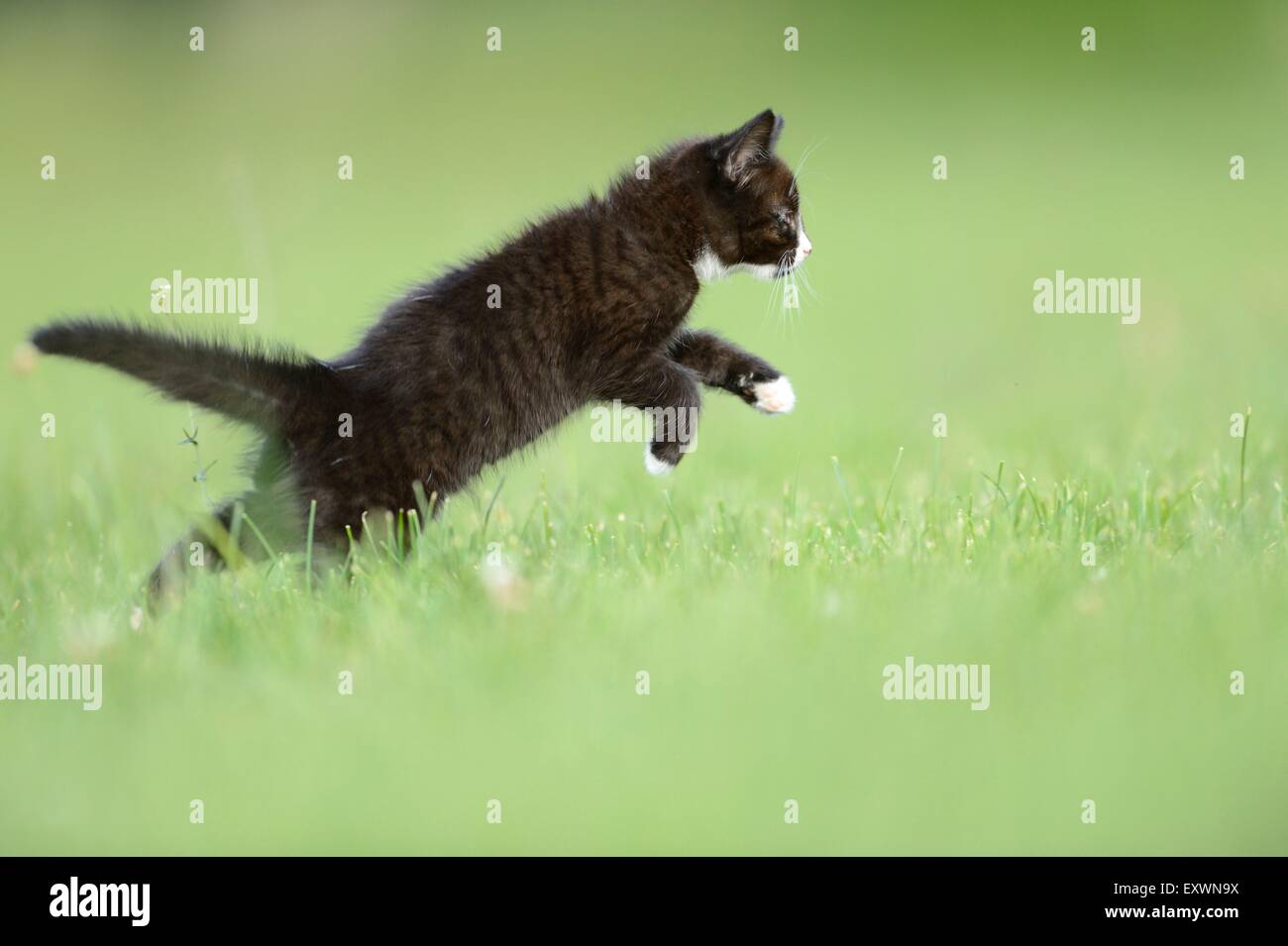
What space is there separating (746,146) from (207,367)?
2005 mm

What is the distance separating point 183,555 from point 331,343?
4374 mm

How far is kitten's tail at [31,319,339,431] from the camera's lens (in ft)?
13.1

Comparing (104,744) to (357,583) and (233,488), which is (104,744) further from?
(233,488)

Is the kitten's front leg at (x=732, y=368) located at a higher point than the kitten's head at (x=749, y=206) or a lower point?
lower

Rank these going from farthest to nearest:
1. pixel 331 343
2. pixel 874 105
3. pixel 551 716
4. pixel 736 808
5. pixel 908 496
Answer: pixel 874 105
pixel 331 343
pixel 908 496
pixel 551 716
pixel 736 808

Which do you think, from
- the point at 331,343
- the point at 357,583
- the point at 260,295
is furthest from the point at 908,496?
the point at 331,343

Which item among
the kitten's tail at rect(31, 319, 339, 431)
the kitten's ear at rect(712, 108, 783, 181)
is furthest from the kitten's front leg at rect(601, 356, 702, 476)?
the kitten's tail at rect(31, 319, 339, 431)

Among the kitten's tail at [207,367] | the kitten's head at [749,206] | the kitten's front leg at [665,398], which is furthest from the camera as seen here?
the kitten's head at [749,206]

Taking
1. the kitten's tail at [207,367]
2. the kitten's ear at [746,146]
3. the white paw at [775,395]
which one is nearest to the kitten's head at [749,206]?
the kitten's ear at [746,146]

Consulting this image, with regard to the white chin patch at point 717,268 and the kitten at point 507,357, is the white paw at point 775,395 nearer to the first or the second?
the kitten at point 507,357

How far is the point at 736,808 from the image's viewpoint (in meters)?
2.86

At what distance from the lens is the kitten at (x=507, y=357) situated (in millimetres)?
4246

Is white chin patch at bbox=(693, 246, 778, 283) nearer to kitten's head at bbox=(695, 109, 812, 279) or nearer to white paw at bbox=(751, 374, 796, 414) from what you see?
kitten's head at bbox=(695, 109, 812, 279)

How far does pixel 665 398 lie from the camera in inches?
182
